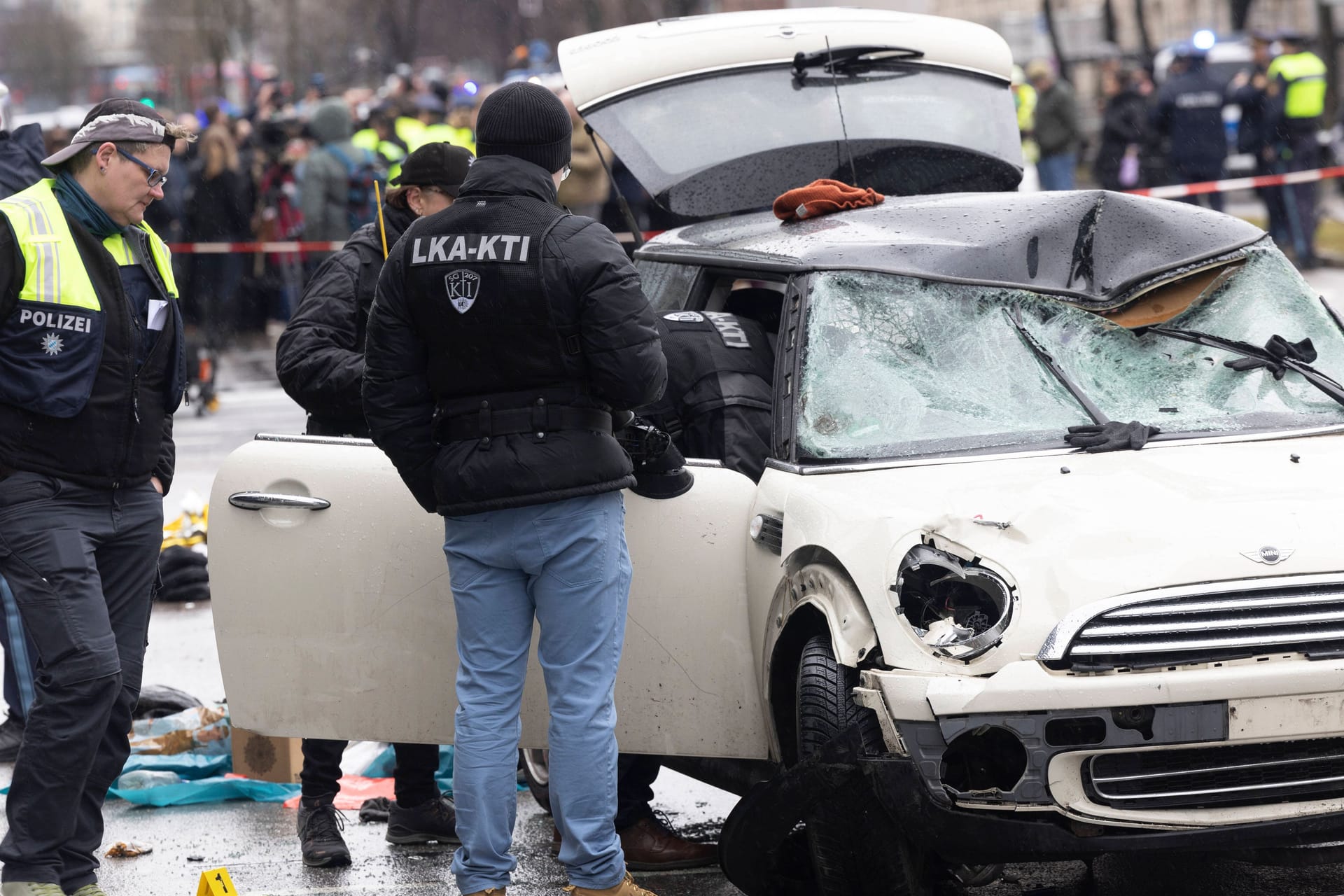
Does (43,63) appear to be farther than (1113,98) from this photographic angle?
Yes

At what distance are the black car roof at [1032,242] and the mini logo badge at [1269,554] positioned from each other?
46.5 inches

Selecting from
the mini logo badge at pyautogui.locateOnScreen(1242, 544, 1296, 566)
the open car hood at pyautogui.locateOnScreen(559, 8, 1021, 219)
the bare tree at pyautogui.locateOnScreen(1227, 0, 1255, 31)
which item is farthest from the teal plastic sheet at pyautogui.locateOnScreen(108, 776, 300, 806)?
the bare tree at pyautogui.locateOnScreen(1227, 0, 1255, 31)

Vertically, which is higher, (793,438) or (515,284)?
(515,284)

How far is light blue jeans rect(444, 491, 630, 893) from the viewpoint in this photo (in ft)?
13.9

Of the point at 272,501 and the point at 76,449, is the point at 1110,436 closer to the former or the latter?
the point at 272,501

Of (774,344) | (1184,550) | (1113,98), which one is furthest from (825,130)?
(1113,98)

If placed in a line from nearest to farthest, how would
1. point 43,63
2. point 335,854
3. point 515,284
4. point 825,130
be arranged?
point 515,284 < point 335,854 < point 825,130 < point 43,63

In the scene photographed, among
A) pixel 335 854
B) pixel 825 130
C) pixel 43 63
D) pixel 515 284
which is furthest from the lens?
pixel 43 63

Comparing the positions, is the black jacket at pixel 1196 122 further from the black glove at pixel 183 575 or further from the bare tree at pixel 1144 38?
the black glove at pixel 183 575

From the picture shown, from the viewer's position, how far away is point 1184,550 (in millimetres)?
3836

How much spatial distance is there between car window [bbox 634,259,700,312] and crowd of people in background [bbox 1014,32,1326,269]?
485 inches

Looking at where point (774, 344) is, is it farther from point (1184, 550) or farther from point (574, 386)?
point (1184, 550)

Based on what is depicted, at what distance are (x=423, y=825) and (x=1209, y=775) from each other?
242 centimetres

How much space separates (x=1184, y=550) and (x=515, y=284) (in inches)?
61.8
